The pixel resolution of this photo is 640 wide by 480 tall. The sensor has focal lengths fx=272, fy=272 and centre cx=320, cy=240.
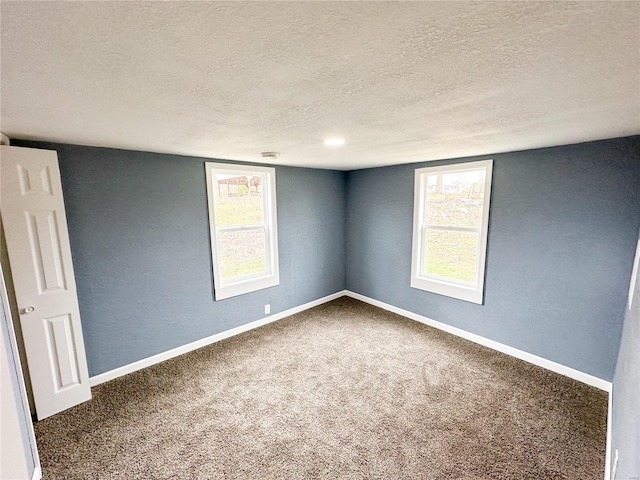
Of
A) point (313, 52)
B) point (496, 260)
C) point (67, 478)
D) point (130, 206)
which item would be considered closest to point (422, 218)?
point (496, 260)

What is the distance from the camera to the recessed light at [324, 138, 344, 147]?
2141 millimetres

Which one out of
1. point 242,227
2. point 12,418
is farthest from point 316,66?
point 242,227

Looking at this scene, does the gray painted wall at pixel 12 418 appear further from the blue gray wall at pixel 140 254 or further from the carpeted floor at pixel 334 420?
the blue gray wall at pixel 140 254

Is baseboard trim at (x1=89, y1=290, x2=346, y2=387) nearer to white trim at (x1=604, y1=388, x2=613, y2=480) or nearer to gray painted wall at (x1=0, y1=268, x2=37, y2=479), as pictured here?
gray painted wall at (x1=0, y1=268, x2=37, y2=479)

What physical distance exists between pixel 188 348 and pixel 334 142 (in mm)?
2733

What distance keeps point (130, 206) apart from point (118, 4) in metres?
2.36

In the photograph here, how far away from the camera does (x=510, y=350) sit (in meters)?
2.96

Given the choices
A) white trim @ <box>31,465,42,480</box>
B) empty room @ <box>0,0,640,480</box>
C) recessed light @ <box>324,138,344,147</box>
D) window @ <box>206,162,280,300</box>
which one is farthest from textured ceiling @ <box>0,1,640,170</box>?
white trim @ <box>31,465,42,480</box>

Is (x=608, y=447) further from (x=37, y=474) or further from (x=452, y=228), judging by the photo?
(x=37, y=474)

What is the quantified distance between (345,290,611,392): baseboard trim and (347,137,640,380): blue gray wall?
0.05 metres

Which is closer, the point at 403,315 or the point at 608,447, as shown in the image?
the point at 608,447

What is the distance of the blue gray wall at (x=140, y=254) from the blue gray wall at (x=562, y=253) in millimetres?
2713

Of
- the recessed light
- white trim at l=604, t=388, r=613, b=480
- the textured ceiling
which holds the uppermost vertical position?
the recessed light

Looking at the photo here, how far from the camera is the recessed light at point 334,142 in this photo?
214 centimetres
